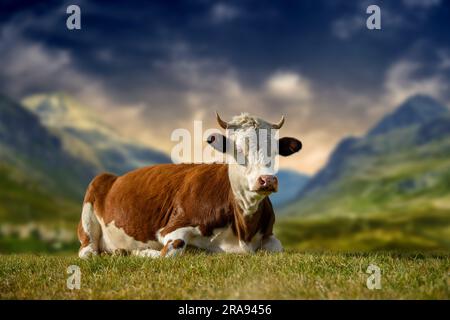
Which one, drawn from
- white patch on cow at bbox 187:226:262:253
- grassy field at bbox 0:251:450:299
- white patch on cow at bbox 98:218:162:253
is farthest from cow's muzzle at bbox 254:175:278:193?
white patch on cow at bbox 98:218:162:253

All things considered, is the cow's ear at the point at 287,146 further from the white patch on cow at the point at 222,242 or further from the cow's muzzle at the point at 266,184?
the white patch on cow at the point at 222,242

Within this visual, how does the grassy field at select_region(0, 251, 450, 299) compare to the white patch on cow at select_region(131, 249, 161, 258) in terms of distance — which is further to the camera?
the white patch on cow at select_region(131, 249, 161, 258)

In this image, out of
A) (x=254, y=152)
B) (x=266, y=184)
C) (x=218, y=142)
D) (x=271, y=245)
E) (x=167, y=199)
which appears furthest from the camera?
(x=167, y=199)

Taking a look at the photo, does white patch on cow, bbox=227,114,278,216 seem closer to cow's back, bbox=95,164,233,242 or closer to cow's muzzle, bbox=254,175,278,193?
cow's muzzle, bbox=254,175,278,193

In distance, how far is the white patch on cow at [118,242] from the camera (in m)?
14.3

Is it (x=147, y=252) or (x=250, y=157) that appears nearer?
(x=250, y=157)

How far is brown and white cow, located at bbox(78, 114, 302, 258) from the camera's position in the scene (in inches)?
490

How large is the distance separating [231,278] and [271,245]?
4.15 m

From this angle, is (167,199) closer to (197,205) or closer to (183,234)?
(197,205)

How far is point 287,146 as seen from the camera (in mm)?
12938

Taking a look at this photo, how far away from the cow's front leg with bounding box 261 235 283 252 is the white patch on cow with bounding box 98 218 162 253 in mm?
2560

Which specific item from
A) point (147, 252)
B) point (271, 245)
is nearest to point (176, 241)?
point (147, 252)

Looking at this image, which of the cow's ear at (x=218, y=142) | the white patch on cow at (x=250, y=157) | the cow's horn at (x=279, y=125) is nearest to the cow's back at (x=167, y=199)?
the white patch on cow at (x=250, y=157)
